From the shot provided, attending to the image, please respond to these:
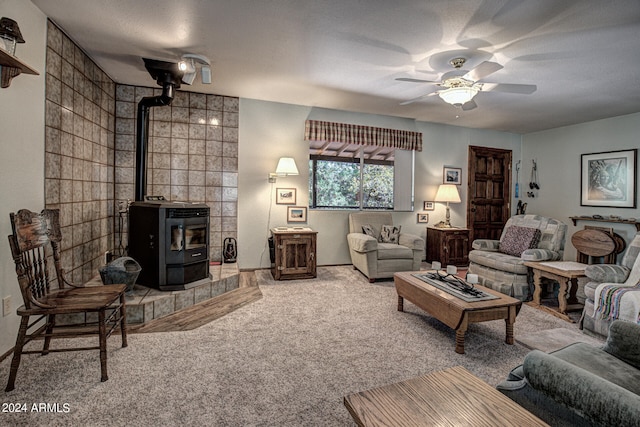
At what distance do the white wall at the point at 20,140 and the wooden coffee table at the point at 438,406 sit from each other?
2491 millimetres

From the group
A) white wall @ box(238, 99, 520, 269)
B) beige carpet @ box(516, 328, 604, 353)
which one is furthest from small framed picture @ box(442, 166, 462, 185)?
beige carpet @ box(516, 328, 604, 353)

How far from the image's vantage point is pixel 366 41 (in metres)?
2.70

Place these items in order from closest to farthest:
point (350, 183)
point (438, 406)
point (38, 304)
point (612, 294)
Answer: point (438, 406), point (38, 304), point (612, 294), point (350, 183)

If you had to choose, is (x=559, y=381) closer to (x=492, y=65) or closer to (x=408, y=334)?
(x=408, y=334)

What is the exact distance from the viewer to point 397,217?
17.8ft

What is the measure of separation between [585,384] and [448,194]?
4.56m

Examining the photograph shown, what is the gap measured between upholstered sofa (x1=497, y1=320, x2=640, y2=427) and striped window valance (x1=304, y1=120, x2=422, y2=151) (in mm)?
3907

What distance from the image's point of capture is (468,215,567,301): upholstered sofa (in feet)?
→ 11.8

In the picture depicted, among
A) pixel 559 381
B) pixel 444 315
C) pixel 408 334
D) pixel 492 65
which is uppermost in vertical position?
pixel 492 65

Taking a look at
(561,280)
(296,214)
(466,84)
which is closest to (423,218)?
(296,214)

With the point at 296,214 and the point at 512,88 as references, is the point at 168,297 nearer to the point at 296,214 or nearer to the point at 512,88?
the point at 296,214

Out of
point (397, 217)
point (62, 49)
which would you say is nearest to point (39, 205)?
point (62, 49)

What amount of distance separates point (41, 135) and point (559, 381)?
11.9 feet

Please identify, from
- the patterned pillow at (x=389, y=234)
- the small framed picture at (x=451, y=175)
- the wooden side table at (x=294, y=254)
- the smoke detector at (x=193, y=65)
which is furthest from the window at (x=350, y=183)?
the smoke detector at (x=193, y=65)
